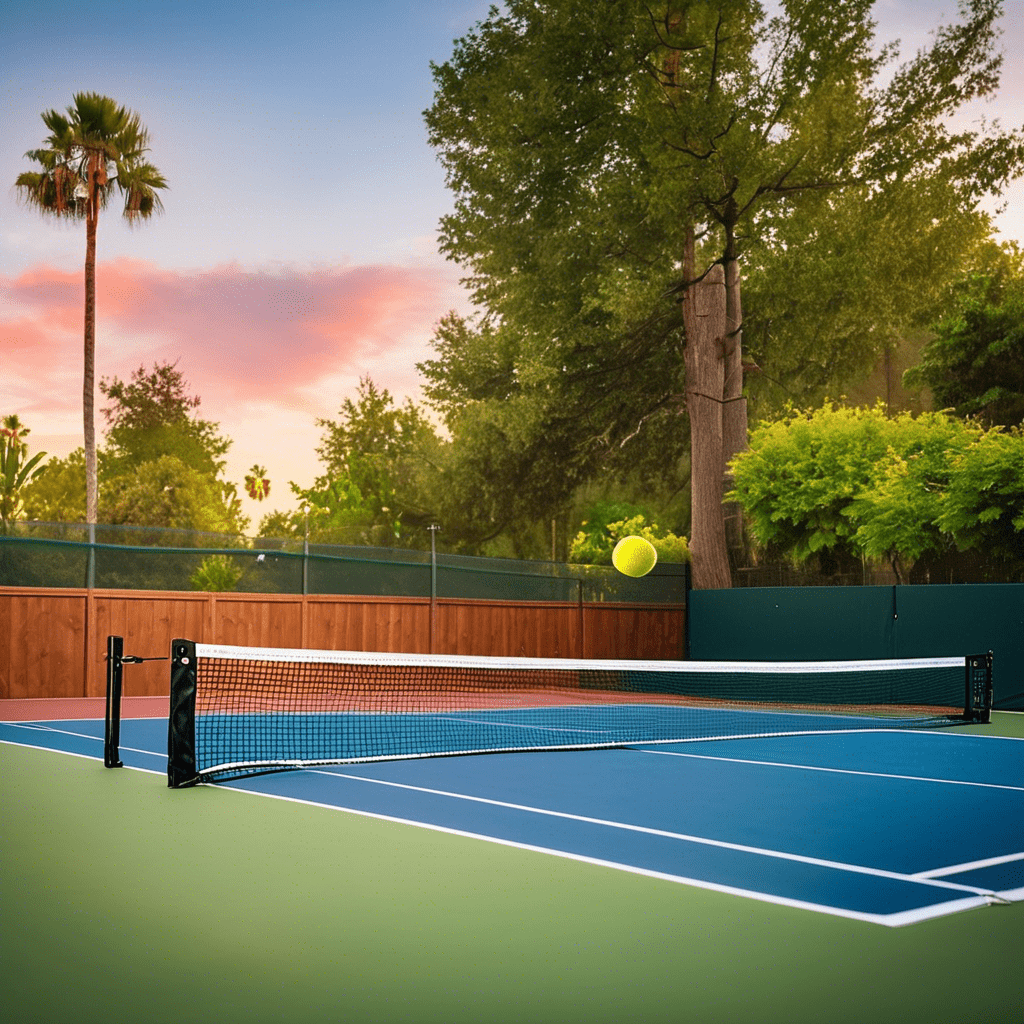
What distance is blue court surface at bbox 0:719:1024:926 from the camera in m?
5.27

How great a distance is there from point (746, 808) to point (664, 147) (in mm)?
20163

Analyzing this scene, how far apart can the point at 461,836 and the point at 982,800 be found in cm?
347

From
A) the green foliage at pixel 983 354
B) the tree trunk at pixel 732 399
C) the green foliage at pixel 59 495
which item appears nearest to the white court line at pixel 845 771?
the tree trunk at pixel 732 399

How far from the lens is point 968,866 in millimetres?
5582

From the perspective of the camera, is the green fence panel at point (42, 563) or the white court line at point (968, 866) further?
the green fence panel at point (42, 563)

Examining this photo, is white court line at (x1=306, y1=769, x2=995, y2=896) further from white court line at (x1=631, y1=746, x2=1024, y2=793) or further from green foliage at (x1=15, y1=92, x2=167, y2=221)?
green foliage at (x1=15, y1=92, x2=167, y2=221)

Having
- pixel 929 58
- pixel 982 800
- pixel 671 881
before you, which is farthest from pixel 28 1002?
pixel 929 58

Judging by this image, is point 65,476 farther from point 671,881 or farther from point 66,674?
point 671,881

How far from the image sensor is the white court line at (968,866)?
536 cm

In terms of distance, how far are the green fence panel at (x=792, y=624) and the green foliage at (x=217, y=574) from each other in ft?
28.1

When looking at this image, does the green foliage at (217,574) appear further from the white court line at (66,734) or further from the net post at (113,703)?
the net post at (113,703)

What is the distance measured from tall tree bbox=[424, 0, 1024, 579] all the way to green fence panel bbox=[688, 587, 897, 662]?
10.7 ft

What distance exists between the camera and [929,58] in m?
27.7

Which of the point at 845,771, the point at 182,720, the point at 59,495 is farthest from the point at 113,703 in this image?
the point at 59,495
